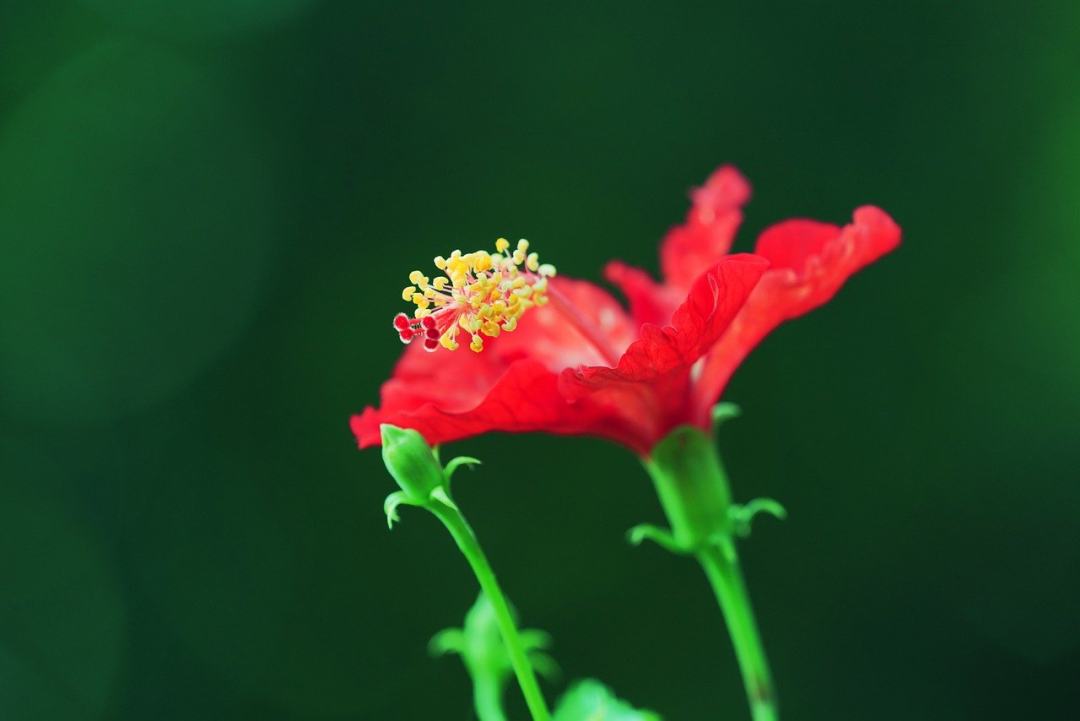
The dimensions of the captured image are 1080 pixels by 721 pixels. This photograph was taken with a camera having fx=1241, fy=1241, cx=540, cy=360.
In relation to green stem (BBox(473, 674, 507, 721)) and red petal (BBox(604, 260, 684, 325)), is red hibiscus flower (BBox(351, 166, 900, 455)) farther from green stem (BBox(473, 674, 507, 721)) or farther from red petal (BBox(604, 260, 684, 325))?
green stem (BBox(473, 674, 507, 721))

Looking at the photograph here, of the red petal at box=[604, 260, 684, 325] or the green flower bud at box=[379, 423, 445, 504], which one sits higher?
the red petal at box=[604, 260, 684, 325]

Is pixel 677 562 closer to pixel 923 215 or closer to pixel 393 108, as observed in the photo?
pixel 923 215

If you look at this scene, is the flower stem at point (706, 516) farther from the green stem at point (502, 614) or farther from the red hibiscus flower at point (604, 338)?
the green stem at point (502, 614)

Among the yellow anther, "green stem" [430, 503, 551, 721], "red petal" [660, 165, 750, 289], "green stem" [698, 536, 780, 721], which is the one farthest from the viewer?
"red petal" [660, 165, 750, 289]

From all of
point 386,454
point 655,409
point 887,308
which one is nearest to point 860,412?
point 887,308

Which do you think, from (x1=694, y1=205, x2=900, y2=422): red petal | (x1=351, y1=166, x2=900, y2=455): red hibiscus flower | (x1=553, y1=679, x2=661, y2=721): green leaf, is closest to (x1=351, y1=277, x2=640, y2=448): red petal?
(x1=351, y1=166, x2=900, y2=455): red hibiscus flower

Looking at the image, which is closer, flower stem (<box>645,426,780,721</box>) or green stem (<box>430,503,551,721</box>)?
green stem (<box>430,503,551,721</box>)

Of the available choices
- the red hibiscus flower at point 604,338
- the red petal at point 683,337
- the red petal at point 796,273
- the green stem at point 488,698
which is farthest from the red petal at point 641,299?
the green stem at point 488,698
